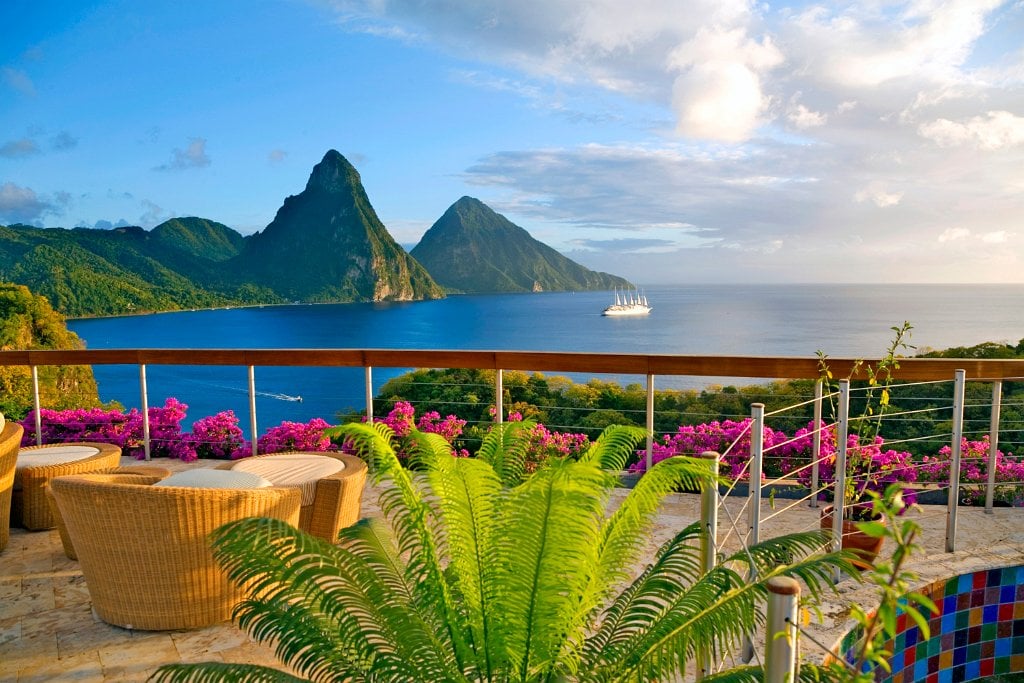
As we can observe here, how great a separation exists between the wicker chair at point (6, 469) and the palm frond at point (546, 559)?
3083 mm

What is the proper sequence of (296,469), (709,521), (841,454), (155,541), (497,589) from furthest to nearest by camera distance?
1. (296,469)
2. (841,454)
3. (155,541)
4. (709,521)
5. (497,589)

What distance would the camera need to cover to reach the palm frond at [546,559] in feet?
5.93

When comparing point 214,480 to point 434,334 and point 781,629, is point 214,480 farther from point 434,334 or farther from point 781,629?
point 434,334

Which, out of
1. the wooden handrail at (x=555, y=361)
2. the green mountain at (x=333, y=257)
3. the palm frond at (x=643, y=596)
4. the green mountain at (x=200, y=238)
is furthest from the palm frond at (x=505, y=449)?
the green mountain at (x=333, y=257)

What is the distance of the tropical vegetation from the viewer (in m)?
1.79

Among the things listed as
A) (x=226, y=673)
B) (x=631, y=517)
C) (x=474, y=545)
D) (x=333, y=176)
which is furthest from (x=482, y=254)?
(x=226, y=673)

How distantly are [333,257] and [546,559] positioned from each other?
56.5 m

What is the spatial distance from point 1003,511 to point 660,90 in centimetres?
1485

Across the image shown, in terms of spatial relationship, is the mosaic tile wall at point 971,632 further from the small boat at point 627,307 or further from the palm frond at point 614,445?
the small boat at point 627,307

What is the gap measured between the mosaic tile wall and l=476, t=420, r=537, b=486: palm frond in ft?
6.16

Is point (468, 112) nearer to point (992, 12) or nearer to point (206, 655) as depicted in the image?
point (992, 12)

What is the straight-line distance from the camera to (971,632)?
127 inches

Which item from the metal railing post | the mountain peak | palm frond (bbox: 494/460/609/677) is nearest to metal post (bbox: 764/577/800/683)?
palm frond (bbox: 494/460/609/677)

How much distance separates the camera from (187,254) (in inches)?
1807
